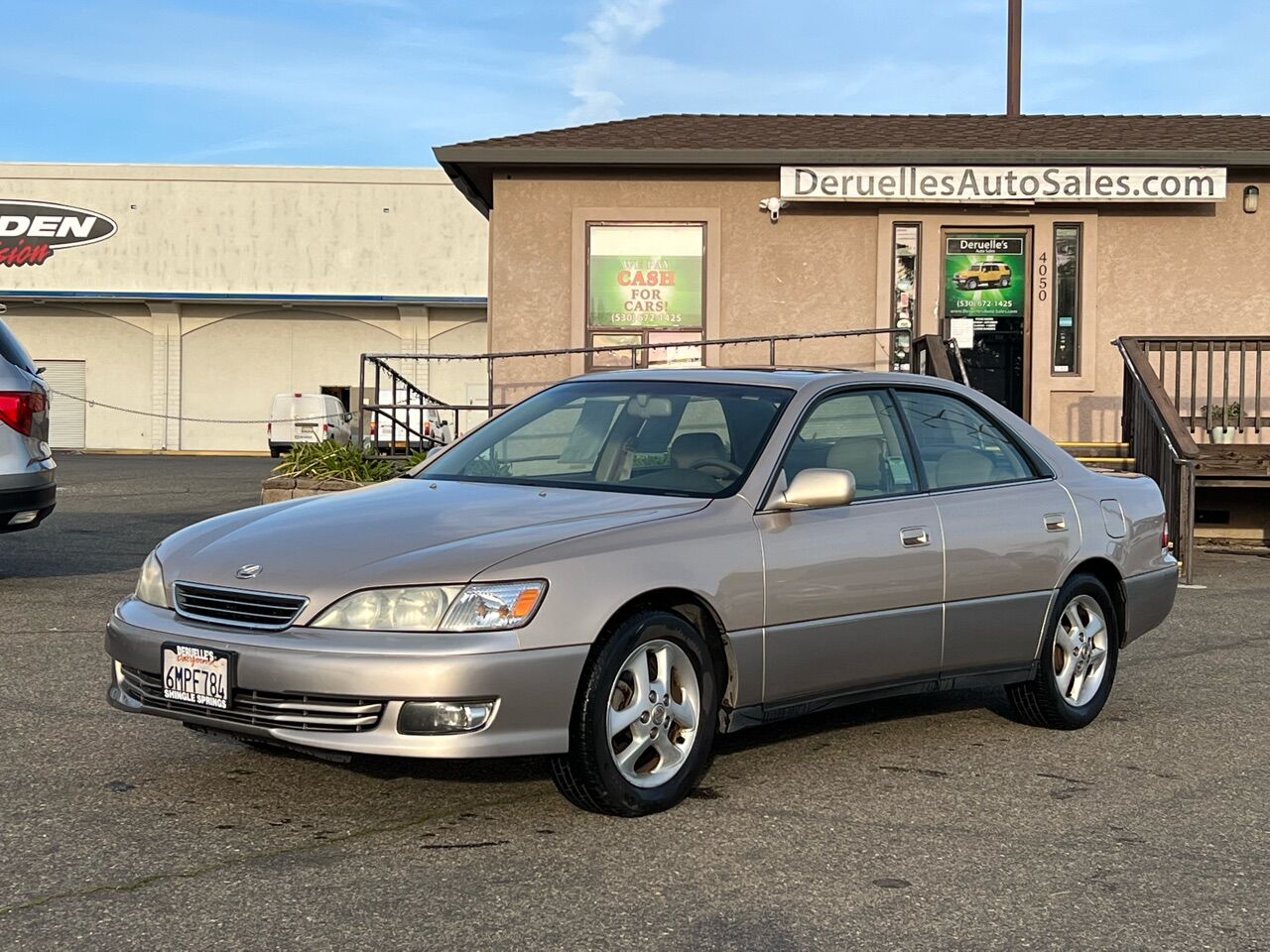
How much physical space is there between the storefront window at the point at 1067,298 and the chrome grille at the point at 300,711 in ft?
44.2

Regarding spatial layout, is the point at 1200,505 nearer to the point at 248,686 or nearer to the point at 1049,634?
the point at 1049,634

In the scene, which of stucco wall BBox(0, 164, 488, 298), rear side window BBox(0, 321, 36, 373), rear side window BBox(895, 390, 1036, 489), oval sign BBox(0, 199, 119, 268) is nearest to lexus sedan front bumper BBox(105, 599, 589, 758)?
rear side window BBox(895, 390, 1036, 489)

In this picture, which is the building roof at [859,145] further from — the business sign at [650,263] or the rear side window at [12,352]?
the rear side window at [12,352]

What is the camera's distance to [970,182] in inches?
657

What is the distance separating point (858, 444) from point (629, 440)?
88 centimetres

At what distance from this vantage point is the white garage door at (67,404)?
43531 millimetres

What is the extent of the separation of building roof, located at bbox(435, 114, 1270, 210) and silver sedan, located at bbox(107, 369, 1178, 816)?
9.73 m

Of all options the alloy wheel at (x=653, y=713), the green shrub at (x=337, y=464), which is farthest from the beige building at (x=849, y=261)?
the alloy wheel at (x=653, y=713)

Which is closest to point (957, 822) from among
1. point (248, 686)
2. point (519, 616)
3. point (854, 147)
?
point (519, 616)

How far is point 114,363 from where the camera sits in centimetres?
4350

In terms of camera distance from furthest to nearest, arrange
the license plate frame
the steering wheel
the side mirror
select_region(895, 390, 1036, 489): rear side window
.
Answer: select_region(895, 390, 1036, 489): rear side window, the steering wheel, the side mirror, the license plate frame

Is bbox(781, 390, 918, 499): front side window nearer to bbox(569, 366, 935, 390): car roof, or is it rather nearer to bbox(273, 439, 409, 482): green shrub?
bbox(569, 366, 935, 390): car roof

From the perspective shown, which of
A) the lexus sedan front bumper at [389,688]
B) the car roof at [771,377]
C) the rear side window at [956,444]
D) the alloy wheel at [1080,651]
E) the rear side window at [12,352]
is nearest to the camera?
the lexus sedan front bumper at [389,688]

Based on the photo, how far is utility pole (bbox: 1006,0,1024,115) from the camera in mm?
22703
